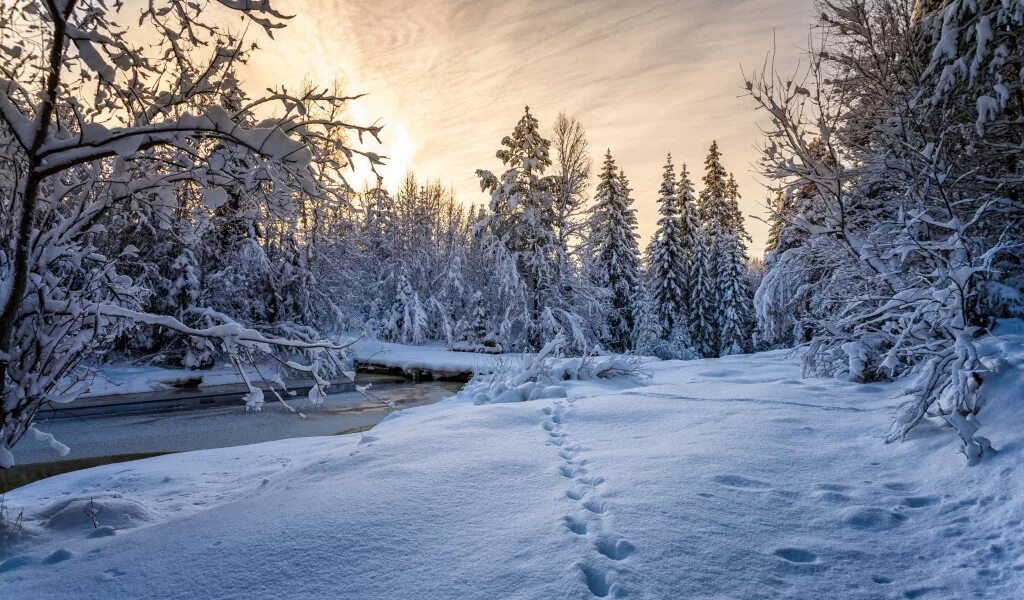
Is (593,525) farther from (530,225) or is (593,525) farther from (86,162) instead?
(530,225)

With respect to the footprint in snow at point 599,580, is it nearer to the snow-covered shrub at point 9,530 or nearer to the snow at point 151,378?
the snow-covered shrub at point 9,530

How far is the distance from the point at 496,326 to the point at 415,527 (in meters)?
18.1

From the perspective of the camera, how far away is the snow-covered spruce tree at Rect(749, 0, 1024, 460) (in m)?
3.54

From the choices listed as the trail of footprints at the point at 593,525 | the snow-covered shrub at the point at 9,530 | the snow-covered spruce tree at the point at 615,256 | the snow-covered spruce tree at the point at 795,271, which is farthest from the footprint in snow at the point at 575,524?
the snow-covered spruce tree at the point at 615,256

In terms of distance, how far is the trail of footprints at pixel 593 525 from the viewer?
1935 millimetres

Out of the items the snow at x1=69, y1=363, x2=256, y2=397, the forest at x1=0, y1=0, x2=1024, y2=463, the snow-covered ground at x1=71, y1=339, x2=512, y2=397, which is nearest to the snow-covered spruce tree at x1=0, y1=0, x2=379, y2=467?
the forest at x1=0, y1=0, x2=1024, y2=463

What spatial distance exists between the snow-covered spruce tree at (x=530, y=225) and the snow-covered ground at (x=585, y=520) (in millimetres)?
13793

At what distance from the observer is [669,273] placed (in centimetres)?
2566

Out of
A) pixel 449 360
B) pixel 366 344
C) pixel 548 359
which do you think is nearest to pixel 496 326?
pixel 449 360

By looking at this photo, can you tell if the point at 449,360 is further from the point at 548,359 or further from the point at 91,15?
the point at 91,15

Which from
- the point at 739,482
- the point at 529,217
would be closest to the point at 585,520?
the point at 739,482

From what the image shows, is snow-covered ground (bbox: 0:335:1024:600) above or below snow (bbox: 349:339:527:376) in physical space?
below

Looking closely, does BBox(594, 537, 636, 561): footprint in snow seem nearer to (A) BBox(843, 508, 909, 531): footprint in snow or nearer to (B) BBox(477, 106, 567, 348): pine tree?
(A) BBox(843, 508, 909, 531): footprint in snow

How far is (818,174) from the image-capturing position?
523 centimetres
